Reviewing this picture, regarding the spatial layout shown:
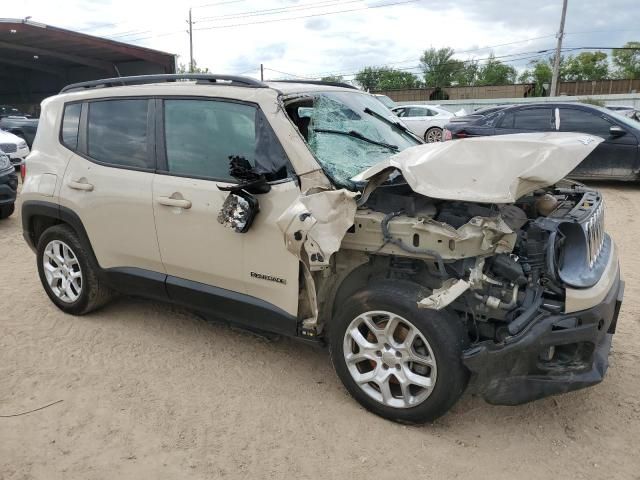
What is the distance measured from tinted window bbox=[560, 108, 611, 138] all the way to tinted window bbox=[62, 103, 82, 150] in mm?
8381

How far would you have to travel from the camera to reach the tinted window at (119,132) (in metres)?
3.80

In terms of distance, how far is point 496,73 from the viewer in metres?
80.3

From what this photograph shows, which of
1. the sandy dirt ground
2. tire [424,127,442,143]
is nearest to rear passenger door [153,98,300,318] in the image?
the sandy dirt ground

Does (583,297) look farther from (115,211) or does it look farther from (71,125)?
(71,125)

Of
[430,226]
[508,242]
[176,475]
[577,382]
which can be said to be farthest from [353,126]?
[176,475]

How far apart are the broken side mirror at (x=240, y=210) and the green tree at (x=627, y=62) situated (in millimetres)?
79156

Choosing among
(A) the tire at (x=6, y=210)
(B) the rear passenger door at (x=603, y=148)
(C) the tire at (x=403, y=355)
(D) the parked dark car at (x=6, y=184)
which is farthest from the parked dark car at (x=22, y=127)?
(C) the tire at (x=403, y=355)

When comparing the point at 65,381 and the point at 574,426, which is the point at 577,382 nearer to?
the point at 574,426

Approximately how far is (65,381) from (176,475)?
4.42 ft

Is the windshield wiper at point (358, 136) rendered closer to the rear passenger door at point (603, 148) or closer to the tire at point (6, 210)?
the tire at point (6, 210)

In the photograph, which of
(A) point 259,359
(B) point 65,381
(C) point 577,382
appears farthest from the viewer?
(A) point 259,359

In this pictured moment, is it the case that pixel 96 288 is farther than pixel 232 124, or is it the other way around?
pixel 96 288

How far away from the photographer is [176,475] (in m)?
2.66

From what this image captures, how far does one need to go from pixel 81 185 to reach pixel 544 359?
3444mm
